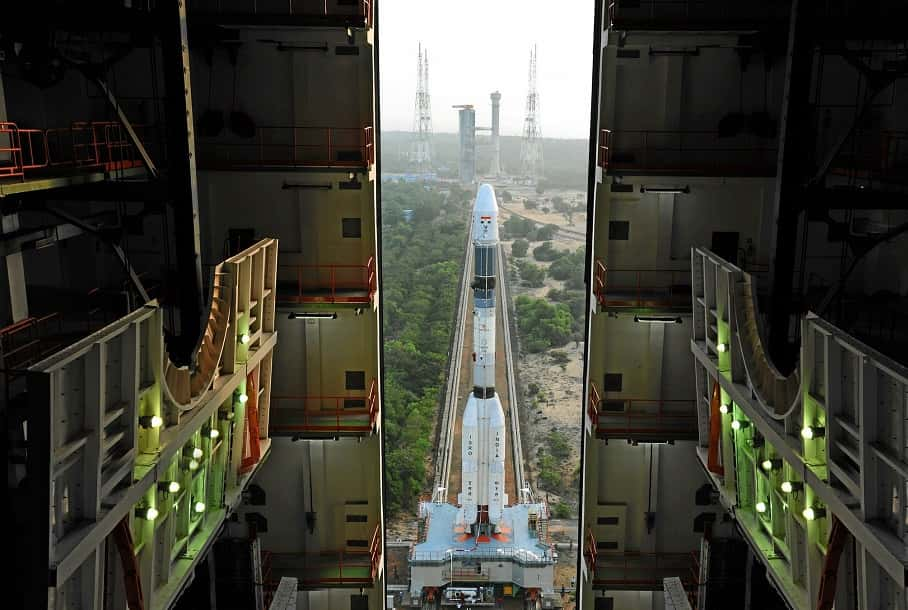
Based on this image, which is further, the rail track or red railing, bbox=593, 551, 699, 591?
the rail track

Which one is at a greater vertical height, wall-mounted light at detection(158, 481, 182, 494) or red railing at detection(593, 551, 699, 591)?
wall-mounted light at detection(158, 481, 182, 494)

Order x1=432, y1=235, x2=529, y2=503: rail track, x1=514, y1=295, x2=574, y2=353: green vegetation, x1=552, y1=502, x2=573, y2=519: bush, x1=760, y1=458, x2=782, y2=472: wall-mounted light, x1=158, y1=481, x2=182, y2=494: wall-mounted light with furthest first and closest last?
x1=514, y1=295, x2=574, y2=353: green vegetation → x1=432, y1=235, x2=529, y2=503: rail track → x1=552, y1=502, x2=573, y2=519: bush → x1=760, y1=458, x2=782, y2=472: wall-mounted light → x1=158, y1=481, x2=182, y2=494: wall-mounted light

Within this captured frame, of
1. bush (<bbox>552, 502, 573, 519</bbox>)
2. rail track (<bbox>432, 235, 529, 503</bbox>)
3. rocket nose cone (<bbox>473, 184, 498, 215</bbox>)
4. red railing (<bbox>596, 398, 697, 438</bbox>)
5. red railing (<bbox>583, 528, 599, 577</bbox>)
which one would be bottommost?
bush (<bbox>552, 502, 573, 519</bbox>)

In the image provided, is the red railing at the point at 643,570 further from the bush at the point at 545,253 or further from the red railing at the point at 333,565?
the bush at the point at 545,253

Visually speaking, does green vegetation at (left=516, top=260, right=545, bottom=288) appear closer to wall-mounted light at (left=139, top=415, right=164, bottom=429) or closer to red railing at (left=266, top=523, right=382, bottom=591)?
red railing at (left=266, top=523, right=382, bottom=591)

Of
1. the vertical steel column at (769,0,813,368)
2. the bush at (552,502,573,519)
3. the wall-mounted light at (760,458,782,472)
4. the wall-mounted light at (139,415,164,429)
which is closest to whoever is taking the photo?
the wall-mounted light at (139,415,164,429)

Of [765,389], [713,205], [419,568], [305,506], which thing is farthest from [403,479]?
[765,389]

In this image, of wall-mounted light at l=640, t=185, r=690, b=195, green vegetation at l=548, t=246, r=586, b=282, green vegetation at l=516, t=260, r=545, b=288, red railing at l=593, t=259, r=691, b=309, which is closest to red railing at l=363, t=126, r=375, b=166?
red railing at l=593, t=259, r=691, b=309
